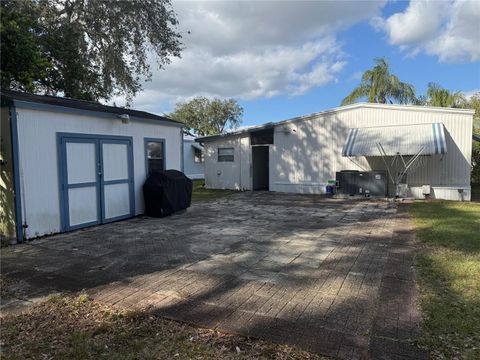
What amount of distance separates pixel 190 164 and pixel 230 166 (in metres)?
8.73

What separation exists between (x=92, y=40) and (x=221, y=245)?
13.3 m

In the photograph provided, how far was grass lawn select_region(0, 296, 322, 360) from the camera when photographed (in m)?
2.75

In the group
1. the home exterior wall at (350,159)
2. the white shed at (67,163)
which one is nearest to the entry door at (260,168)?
the home exterior wall at (350,159)

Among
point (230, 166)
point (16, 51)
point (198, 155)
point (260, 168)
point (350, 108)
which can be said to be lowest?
point (260, 168)

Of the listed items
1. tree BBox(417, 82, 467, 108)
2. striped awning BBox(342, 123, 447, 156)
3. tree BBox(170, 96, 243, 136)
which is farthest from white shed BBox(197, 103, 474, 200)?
tree BBox(170, 96, 243, 136)

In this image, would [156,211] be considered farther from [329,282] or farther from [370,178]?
[370,178]

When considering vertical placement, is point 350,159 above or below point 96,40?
below

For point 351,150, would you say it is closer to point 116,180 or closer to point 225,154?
point 225,154

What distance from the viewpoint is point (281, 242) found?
639 cm

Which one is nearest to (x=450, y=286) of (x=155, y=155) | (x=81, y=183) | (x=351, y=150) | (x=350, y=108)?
(x=81, y=183)

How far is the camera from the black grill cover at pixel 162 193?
30.1 feet

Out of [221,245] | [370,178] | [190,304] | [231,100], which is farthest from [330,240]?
[231,100]

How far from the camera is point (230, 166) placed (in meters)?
17.6

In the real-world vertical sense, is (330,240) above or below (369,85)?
below
